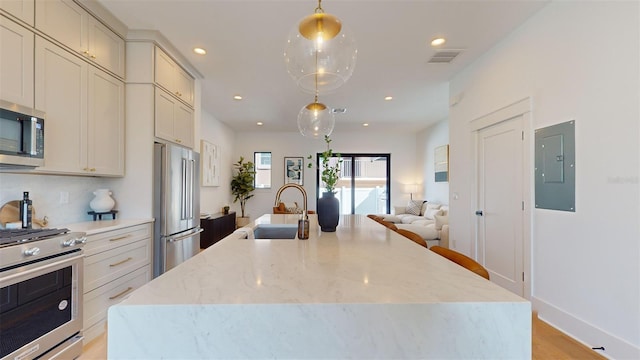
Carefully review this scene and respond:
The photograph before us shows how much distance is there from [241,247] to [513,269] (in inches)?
113

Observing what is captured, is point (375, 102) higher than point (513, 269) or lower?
higher

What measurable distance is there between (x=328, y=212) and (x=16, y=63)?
2177 millimetres

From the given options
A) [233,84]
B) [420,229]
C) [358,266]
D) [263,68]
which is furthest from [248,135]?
[358,266]

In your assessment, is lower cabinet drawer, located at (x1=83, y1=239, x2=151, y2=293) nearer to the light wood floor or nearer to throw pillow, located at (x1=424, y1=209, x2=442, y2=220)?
the light wood floor

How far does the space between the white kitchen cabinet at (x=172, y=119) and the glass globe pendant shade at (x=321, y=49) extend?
1.83 m

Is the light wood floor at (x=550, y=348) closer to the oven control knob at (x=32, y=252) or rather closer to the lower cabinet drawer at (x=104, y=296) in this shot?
the lower cabinet drawer at (x=104, y=296)

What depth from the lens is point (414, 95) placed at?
451 cm

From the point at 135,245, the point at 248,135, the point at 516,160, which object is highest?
the point at 248,135

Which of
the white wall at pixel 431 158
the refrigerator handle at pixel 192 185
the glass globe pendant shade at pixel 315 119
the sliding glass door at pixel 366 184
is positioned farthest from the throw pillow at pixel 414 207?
the refrigerator handle at pixel 192 185

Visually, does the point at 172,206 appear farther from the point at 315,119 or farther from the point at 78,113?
the point at 315,119

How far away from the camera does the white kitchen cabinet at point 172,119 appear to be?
2.82 metres

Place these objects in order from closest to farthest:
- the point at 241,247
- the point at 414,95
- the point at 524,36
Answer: the point at 241,247, the point at 524,36, the point at 414,95

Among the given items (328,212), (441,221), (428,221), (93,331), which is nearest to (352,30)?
(328,212)

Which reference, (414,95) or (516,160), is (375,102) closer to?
(414,95)
